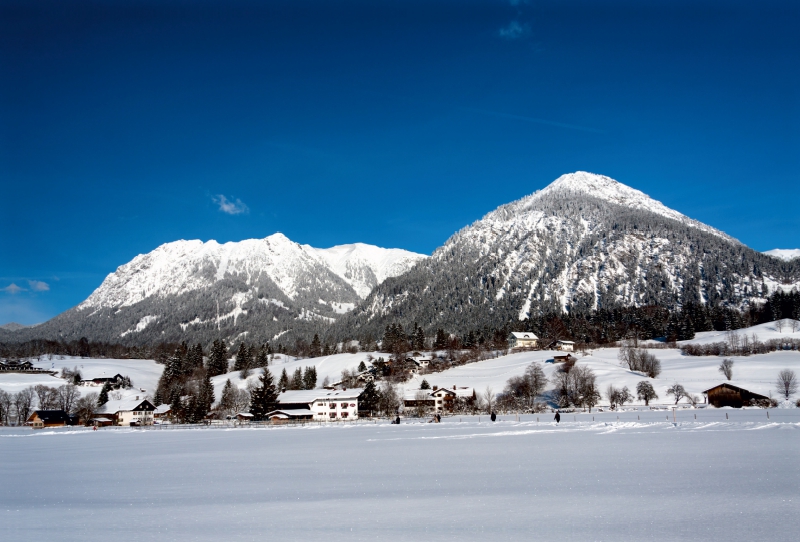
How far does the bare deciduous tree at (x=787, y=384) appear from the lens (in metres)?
87.8

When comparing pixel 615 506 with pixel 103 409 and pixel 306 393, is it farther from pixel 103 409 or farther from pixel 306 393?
pixel 103 409

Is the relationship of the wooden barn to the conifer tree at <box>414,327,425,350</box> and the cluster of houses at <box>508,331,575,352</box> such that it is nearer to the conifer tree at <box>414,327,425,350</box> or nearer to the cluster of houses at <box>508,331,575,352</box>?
the cluster of houses at <box>508,331,575,352</box>

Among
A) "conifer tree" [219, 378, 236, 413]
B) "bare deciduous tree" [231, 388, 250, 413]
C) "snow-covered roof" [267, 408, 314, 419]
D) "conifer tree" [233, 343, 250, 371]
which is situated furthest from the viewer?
"conifer tree" [233, 343, 250, 371]

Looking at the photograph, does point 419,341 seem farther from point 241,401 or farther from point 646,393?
point 646,393

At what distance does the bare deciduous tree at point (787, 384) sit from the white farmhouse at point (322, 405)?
70.7 meters

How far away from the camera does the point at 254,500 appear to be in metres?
→ 16.4

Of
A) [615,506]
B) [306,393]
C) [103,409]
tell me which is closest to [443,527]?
[615,506]

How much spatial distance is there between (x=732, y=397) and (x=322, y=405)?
6937 cm

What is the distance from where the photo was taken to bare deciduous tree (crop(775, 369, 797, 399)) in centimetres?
8779

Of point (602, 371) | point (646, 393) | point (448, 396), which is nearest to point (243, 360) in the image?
point (448, 396)

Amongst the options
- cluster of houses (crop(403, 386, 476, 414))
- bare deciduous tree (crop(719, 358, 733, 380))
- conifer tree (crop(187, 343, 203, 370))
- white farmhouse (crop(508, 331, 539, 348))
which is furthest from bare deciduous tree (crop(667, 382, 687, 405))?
conifer tree (crop(187, 343, 203, 370))

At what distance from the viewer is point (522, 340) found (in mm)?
174625

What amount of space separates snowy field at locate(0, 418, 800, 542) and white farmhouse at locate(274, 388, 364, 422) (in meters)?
76.7

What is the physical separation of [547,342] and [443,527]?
16323cm
